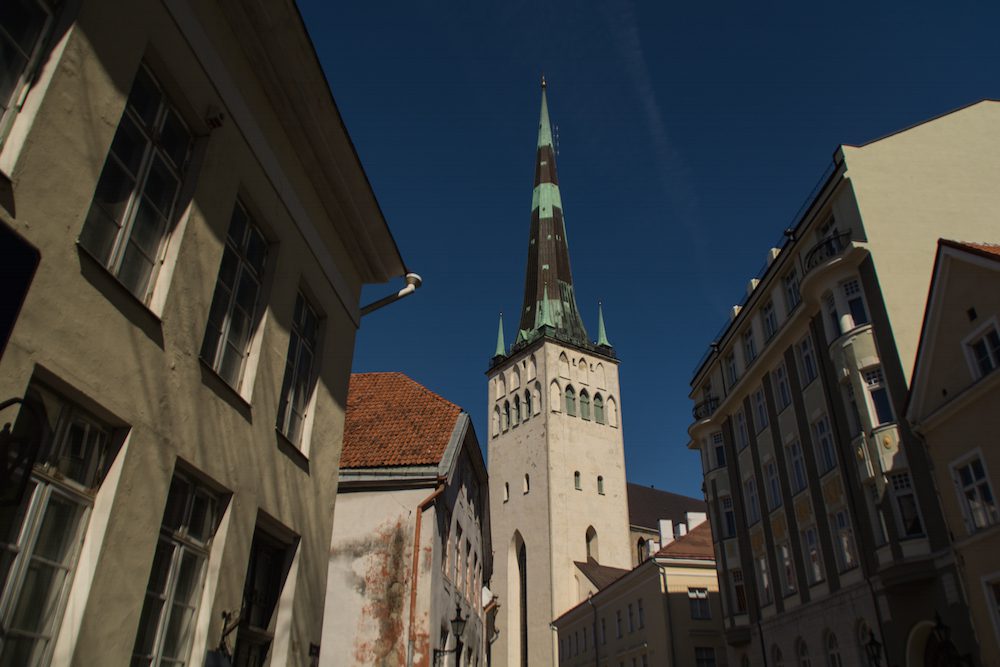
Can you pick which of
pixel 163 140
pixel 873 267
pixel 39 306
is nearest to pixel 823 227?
pixel 873 267

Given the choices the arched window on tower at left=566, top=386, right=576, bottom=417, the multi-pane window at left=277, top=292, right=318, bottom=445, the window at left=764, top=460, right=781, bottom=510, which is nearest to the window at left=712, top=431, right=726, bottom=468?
the window at left=764, top=460, right=781, bottom=510

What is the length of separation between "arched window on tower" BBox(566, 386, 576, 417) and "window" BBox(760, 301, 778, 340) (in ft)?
126

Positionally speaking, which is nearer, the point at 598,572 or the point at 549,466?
the point at 598,572

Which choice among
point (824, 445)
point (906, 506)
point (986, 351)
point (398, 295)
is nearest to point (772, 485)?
point (824, 445)

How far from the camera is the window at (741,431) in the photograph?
26.9 metres

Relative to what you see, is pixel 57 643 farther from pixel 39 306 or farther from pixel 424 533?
pixel 424 533

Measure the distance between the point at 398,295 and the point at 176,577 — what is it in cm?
606

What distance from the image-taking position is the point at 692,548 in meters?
36.8

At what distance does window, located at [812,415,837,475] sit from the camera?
67.1 feet

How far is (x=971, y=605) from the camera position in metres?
14.7

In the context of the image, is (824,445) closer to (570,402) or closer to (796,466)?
(796,466)

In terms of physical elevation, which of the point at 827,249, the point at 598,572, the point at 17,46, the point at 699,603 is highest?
the point at 827,249

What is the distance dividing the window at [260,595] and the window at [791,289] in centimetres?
1844

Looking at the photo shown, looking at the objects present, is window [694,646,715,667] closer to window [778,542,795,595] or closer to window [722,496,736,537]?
window [722,496,736,537]
